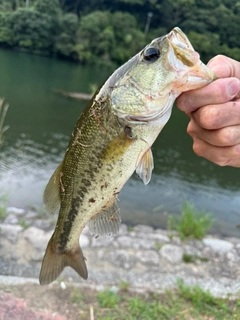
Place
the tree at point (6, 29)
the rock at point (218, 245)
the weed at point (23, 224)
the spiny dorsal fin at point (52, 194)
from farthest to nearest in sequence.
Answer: the tree at point (6, 29) < the rock at point (218, 245) < the weed at point (23, 224) < the spiny dorsal fin at point (52, 194)

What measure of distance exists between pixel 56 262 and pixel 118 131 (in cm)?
116

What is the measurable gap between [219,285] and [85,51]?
169ft

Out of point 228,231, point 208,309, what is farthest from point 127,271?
point 228,231

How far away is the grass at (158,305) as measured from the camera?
3441 mm

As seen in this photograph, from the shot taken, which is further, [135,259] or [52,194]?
[135,259]

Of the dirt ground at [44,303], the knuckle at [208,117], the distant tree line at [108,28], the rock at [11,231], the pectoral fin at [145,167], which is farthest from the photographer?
the distant tree line at [108,28]

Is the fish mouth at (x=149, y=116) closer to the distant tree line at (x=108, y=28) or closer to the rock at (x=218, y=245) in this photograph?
the rock at (x=218, y=245)

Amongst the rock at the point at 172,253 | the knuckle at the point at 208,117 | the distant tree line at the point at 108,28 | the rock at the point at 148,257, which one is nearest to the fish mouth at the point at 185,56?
the knuckle at the point at 208,117

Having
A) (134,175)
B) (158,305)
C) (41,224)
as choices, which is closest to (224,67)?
(158,305)

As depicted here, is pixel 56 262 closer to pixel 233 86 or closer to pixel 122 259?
pixel 233 86

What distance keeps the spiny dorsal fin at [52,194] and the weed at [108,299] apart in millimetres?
1754

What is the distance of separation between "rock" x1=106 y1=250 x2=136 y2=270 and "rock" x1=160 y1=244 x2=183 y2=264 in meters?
0.53

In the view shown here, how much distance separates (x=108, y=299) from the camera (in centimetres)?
354

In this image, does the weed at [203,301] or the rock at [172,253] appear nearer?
the weed at [203,301]
